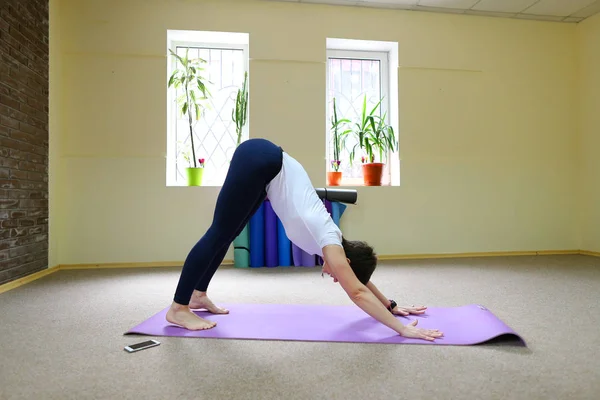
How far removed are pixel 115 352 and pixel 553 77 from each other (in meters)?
4.76

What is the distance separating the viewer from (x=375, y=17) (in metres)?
4.06

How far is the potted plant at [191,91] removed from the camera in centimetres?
370

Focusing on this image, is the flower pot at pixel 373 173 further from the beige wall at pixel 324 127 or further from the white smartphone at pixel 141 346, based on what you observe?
the white smartphone at pixel 141 346

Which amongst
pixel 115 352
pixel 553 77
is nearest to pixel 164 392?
pixel 115 352

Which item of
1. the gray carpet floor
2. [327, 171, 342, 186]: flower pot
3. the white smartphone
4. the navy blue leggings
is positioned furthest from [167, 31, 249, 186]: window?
the white smartphone

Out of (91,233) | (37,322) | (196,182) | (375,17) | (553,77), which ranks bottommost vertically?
(37,322)

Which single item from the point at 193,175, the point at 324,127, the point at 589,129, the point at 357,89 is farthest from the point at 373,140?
the point at 589,129

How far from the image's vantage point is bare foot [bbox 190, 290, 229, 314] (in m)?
1.98

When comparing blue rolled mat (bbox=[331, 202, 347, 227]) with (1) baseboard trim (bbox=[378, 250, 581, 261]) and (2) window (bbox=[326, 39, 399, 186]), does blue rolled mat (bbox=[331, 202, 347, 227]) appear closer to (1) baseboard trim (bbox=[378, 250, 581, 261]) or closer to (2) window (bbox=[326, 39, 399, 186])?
(2) window (bbox=[326, 39, 399, 186])

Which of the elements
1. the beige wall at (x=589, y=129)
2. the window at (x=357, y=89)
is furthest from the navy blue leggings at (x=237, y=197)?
the beige wall at (x=589, y=129)

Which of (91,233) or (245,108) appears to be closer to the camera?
(91,233)

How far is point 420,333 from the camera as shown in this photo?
1.61m

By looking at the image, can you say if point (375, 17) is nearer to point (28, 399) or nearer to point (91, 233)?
point (91, 233)

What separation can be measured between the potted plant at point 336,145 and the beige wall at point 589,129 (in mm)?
2502
